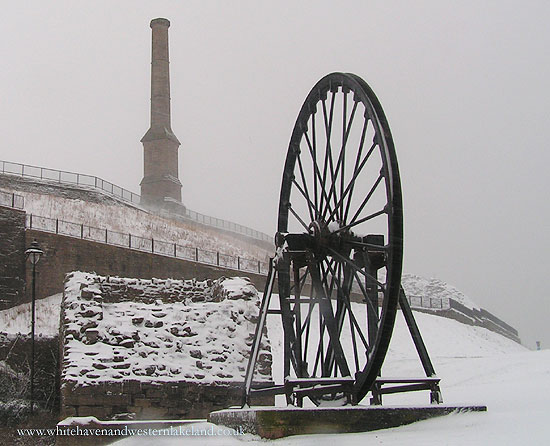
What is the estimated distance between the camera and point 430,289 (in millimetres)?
50906

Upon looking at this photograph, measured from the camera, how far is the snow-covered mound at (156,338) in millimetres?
14656

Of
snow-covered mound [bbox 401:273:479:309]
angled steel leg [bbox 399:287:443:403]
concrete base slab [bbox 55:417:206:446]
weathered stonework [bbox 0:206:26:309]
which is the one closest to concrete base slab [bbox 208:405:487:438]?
angled steel leg [bbox 399:287:443:403]

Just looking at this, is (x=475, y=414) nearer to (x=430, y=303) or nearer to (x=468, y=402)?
(x=468, y=402)

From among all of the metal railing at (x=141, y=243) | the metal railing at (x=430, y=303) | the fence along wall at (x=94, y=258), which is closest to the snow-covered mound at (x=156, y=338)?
the fence along wall at (x=94, y=258)

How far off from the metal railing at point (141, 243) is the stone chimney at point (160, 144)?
13.6 m

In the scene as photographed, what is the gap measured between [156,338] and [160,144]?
35.3 metres

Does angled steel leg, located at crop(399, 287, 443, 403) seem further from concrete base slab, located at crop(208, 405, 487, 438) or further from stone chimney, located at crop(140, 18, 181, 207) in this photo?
stone chimney, located at crop(140, 18, 181, 207)

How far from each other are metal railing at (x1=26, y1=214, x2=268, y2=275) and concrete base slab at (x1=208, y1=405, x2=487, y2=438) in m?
21.9

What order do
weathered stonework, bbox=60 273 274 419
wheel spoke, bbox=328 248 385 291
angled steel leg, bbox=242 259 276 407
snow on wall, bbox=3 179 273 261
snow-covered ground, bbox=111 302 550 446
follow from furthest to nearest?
snow on wall, bbox=3 179 273 261 → weathered stonework, bbox=60 273 274 419 → wheel spoke, bbox=328 248 385 291 → angled steel leg, bbox=242 259 276 407 → snow-covered ground, bbox=111 302 550 446

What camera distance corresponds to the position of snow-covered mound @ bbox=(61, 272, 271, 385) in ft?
48.1

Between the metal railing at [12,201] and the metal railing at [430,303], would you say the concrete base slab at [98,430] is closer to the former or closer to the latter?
the metal railing at [12,201]

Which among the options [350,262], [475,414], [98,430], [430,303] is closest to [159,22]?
[430,303]

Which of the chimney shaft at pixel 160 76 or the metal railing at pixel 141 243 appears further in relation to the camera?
the chimney shaft at pixel 160 76

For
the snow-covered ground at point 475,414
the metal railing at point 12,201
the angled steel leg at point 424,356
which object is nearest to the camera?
the snow-covered ground at point 475,414
